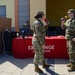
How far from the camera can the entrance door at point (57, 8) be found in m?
15.3

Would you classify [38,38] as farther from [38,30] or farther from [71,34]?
[71,34]

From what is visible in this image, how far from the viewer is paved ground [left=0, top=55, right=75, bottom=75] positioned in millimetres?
5578

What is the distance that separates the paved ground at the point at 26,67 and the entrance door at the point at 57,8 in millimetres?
8764

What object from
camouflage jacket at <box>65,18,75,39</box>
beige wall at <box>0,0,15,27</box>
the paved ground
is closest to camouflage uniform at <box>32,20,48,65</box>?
the paved ground

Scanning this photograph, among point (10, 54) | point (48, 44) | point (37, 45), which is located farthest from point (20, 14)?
point (37, 45)

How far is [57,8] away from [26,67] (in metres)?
10.1

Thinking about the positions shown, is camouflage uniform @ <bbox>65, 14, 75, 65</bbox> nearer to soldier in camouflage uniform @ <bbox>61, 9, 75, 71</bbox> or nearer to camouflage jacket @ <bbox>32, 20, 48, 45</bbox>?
soldier in camouflage uniform @ <bbox>61, 9, 75, 71</bbox>

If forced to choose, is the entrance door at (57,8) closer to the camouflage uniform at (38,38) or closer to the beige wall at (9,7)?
the beige wall at (9,7)

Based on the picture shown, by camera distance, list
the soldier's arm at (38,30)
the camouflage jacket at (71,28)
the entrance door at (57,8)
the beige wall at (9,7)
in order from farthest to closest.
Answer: the beige wall at (9,7) → the entrance door at (57,8) → the camouflage jacket at (71,28) → the soldier's arm at (38,30)

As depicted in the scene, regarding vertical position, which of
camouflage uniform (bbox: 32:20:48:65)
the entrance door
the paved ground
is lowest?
the paved ground

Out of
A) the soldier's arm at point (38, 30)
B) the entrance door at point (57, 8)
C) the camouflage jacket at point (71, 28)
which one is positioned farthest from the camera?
the entrance door at point (57, 8)

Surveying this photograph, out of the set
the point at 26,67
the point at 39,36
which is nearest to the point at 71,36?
the point at 39,36

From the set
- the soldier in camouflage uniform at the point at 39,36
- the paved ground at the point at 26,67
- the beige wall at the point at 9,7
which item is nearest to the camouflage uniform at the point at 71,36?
the paved ground at the point at 26,67

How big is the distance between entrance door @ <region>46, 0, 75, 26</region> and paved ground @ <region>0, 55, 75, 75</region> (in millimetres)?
8764
